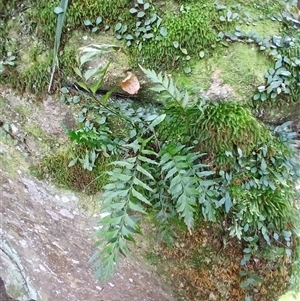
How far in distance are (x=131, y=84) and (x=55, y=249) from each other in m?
1.08

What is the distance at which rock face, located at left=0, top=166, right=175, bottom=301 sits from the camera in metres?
2.23

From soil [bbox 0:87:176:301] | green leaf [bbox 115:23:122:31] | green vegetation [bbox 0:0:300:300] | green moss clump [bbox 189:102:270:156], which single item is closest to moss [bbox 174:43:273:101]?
green vegetation [bbox 0:0:300:300]

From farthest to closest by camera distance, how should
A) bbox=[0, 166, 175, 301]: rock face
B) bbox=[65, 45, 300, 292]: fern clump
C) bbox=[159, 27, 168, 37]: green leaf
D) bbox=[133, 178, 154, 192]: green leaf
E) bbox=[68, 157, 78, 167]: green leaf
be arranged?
bbox=[0, 166, 175, 301]: rock face, bbox=[68, 157, 78, 167]: green leaf, bbox=[159, 27, 168, 37]: green leaf, bbox=[65, 45, 300, 292]: fern clump, bbox=[133, 178, 154, 192]: green leaf

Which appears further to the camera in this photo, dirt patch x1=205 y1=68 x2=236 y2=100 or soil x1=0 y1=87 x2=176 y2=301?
soil x1=0 y1=87 x2=176 y2=301

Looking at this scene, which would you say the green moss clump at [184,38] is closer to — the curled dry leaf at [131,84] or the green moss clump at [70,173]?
the curled dry leaf at [131,84]

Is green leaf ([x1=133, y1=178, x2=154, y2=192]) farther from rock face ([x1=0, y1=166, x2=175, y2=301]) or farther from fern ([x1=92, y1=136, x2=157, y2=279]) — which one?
rock face ([x1=0, y1=166, x2=175, y2=301])

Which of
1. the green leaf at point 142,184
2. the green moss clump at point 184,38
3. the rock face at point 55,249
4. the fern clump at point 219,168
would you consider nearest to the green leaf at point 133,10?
the green moss clump at point 184,38

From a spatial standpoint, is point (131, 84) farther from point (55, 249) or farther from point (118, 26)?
point (55, 249)

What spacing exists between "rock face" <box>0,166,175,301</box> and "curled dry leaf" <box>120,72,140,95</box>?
0.64m

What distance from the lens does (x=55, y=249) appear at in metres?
2.42

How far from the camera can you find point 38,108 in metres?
2.20

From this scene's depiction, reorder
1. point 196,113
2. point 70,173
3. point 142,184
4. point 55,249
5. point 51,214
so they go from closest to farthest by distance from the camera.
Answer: point 142,184
point 196,113
point 70,173
point 51,214
point 55,249

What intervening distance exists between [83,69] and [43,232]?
976mm

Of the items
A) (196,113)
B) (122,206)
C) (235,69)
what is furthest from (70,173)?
(235,69)
